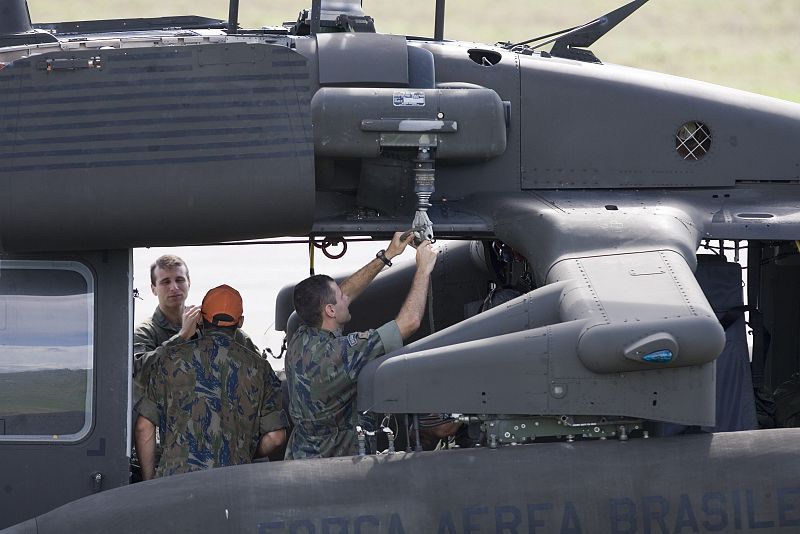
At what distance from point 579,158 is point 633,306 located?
120cm

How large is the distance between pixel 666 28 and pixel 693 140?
2492cm

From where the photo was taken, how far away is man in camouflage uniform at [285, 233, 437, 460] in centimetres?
573

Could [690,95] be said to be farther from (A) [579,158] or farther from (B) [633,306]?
(B) [633,306]

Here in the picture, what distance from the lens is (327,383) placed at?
574cm

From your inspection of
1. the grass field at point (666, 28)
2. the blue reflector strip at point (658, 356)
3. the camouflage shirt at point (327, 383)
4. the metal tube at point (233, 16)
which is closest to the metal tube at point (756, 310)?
the blue reflector strip at point (658, 356)

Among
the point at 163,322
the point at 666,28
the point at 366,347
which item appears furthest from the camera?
the point at 666,28

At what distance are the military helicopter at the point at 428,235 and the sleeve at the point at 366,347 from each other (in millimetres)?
119

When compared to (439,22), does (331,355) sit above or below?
below

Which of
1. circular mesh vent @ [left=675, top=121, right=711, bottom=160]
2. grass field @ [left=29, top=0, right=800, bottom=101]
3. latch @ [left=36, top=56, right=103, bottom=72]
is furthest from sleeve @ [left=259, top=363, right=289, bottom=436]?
grass field @ [left=29, top=0, right=800, bottom=101]

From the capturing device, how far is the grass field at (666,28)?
2456 cm

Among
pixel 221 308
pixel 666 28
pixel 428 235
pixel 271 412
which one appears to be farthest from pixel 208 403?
pixel 666 28

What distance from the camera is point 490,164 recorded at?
247 inches

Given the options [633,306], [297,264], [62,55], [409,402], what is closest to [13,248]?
[62,55]

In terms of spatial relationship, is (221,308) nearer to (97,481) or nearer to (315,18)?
(97,481)
